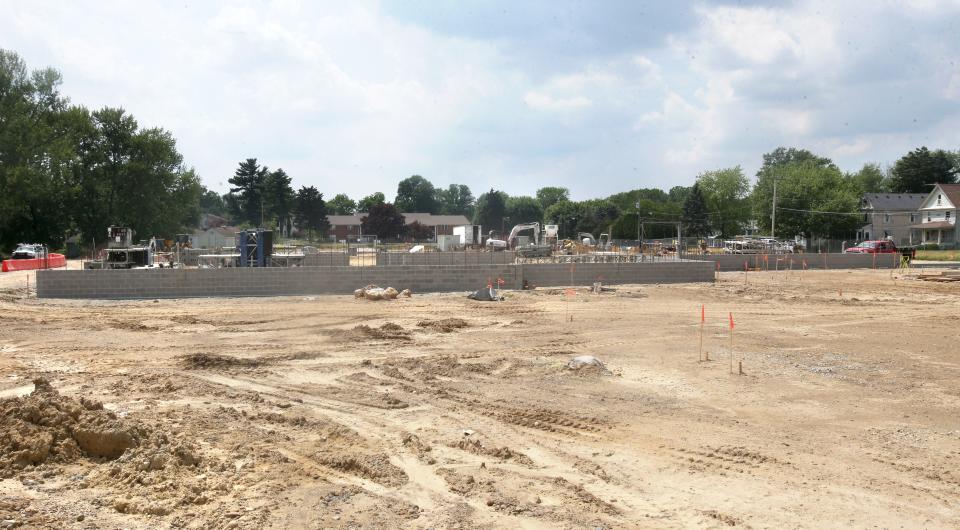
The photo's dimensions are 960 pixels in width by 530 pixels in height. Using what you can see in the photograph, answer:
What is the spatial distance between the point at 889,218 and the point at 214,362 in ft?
266

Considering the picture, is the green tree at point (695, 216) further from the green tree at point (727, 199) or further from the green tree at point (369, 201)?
the green tree at point (369, 201)

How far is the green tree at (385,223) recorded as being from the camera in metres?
82.4

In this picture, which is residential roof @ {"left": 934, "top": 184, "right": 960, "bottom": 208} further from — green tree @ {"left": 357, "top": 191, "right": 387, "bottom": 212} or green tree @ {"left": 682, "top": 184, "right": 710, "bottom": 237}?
green tree @ {"left": 357, "top": 191, "right": 387, "bottom": 212}

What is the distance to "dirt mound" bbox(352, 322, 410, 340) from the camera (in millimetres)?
15273

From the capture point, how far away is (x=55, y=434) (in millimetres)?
6551

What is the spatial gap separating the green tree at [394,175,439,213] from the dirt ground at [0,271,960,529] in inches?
4624

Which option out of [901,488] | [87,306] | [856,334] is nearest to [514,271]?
[856,334]

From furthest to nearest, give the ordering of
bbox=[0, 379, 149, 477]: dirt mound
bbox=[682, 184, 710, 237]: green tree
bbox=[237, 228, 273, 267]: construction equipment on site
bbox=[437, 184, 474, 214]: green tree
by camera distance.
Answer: bbox=[437, 184, 474, 214]: green tree, bbox=[682, 184, 710, 237]: green tree, bbox=[237, 228, 273, 267]: construction equipment on site, bbox=[0, 379, 149, 477]: dirt mound

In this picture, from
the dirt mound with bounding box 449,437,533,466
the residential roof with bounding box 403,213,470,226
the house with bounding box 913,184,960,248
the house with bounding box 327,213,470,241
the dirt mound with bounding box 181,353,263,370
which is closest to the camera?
the dirt mound with bounding box 449,437,533,466

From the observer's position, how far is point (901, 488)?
6352mm

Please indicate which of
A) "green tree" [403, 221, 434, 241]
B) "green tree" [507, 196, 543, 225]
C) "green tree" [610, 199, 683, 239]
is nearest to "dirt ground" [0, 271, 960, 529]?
"green tree" [610, 199, 683, 239]

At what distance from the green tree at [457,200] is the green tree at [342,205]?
24.4 m

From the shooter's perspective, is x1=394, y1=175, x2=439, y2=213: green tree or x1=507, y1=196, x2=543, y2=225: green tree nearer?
x1=507, y1=196, x2=543, y2=225: green tree

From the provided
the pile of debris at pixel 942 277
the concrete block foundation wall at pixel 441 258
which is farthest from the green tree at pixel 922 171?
the concrete block foundation wall at pixel 441 258
